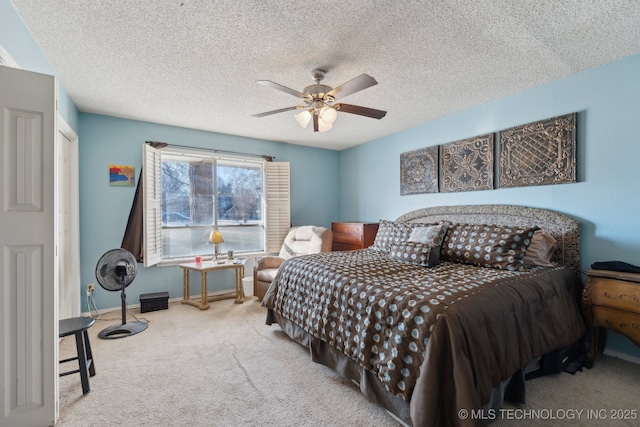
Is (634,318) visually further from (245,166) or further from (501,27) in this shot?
(245,166)

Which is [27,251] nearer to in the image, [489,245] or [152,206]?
[152,206]

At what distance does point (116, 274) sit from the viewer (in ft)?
9.39

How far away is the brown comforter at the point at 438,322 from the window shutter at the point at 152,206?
226 cm

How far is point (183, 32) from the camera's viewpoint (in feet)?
6.42

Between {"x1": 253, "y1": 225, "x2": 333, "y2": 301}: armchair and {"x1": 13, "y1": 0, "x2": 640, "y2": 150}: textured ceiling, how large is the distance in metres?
1.96

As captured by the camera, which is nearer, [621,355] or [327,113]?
[621,355]

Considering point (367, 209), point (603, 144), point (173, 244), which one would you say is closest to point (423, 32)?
point (603, 144)

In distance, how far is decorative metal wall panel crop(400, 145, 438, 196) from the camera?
3794 millimetres

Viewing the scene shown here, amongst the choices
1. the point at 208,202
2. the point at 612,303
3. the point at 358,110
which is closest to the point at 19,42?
the point at 358,110

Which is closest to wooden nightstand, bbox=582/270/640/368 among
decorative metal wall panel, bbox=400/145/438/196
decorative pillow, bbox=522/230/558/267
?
decorative pillow, bbox=522/230/558/267

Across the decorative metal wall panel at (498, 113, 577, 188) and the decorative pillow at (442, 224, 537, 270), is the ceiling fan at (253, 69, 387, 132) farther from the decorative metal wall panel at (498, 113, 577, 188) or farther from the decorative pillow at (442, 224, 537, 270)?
the decorative metal wall panel at (498, 113, 577, 188)

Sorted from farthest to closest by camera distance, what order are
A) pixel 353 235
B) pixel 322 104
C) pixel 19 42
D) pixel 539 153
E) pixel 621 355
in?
pixel 353 235 < pixel 539 153 < pixel 322 104 < pixel 621 355 < pixel 19 42

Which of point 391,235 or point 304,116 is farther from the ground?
point 304,116

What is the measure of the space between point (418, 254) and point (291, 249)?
2278mm
